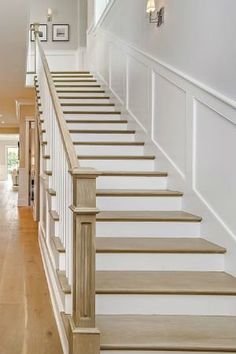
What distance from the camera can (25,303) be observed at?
3496 mm

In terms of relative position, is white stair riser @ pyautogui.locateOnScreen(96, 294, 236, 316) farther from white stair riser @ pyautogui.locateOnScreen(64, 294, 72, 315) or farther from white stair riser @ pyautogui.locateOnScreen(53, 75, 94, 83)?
white stair riser @ pyautogui.locateOnScreen(53, 75, 94, 83)

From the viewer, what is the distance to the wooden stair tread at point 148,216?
345cm

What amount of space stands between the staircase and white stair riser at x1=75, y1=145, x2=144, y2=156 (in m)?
0.63

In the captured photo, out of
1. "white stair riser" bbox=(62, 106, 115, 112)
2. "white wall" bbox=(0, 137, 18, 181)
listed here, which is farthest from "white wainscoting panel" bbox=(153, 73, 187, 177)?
"white wall" bbox=(0, 137, 18, 181)

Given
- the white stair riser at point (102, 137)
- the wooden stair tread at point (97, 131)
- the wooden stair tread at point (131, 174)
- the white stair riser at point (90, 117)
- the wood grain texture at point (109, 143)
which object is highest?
the white stair riser at point (90, 117)

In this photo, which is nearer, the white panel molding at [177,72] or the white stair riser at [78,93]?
the white panel molding at [177,72]

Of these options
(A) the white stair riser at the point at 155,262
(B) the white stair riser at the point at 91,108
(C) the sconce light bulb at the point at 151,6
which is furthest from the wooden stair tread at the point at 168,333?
(B) the white stair riser at the point at 91,108

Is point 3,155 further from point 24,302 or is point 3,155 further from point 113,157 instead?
point 24,302

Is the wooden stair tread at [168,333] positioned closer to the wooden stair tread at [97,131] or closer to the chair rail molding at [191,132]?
the chair rail molding at [191,132]

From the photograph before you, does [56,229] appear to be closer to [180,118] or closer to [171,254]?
[171,254]

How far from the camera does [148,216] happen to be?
3.54 m

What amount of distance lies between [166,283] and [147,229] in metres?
0.69

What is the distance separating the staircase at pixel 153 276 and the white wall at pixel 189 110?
0.18 m

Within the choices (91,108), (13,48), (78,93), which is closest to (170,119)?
(91,108)
